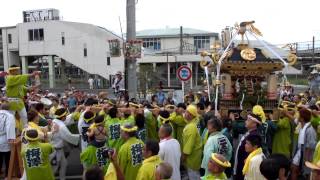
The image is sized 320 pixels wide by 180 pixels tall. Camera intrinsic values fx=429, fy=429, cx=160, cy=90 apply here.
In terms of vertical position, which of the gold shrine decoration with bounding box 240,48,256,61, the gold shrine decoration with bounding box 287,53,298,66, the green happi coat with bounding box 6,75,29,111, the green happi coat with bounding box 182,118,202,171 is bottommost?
the green happi coat with bounding box 182,118,202,171

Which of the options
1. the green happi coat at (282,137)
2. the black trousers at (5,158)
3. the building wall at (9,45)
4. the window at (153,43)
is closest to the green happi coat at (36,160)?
the black trousers at (5,158)

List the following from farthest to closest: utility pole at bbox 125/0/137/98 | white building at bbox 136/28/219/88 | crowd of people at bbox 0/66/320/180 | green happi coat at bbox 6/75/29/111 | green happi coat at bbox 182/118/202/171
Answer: white building at bbox 136/28/219/88, utility pole at bbox 125/0/137/98, green happi coat at bbox 6/75/29/111, green happi coat at bbox 182/118/202/171, crowd of people at bbox 0/66/320/180

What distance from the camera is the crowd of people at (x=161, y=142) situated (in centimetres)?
517

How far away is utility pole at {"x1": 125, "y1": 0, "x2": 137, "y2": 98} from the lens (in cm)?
1462

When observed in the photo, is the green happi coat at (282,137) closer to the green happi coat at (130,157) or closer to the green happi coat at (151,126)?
the green happi coat at (151,126)

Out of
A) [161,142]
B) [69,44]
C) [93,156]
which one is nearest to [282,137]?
[161,142]

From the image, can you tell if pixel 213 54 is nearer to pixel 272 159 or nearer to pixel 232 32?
pixel 232 32

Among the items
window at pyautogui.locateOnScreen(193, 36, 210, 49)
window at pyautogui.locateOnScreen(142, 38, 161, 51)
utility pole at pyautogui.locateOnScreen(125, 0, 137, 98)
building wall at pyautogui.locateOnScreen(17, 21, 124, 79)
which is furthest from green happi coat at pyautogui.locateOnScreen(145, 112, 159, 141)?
window at pyautogui.locateOnScreen(142, 38, 161, 51)


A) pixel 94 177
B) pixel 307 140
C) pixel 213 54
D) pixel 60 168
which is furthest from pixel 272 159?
pixel 213 54

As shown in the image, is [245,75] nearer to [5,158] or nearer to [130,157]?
[130,157]

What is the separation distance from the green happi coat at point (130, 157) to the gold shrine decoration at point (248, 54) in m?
5.49

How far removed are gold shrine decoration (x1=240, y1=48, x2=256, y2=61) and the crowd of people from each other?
144 centimetres

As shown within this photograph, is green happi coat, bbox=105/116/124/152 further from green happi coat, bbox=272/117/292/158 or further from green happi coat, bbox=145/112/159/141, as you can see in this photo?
green happi coat, bbox=272/117/292/158

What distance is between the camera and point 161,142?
647 cm
